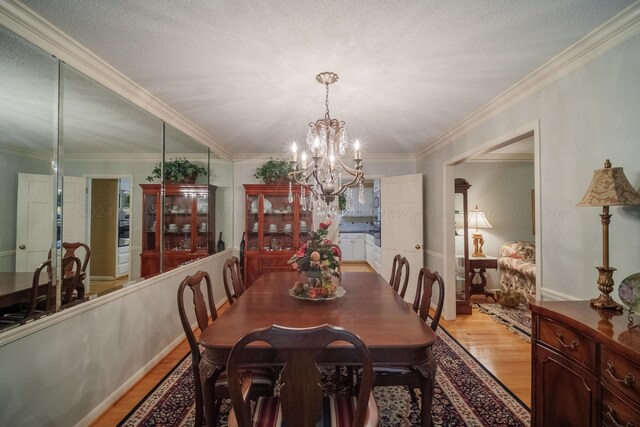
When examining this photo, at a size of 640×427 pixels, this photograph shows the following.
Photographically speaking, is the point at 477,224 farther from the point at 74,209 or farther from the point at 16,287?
the point at 16,287

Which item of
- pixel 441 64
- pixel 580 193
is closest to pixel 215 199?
pixel 441 64

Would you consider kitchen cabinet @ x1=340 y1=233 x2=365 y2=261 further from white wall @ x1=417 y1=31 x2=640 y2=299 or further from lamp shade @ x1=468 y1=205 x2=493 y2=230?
white wall @ x1=417 y1=31 x2=640 y2=299

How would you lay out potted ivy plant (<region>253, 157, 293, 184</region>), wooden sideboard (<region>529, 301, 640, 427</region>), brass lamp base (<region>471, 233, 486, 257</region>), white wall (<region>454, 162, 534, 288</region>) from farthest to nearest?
white wall (<region>454, 162, 534, 288</region>)
brass lamp base (<region>471, 233, 486, 257</region>)
potted ivy plant (<region>253, 157, 293, 184</region>)
wooden sideboard (<region>529, 301, 640, 427</region>)

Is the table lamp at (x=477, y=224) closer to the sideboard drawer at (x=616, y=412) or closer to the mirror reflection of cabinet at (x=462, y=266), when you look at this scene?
the mirror reflection of cabinet at (x=462, y=266)

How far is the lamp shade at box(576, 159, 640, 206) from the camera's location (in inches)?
52.9

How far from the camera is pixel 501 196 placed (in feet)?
16.4

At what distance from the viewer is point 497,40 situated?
66.4 inches

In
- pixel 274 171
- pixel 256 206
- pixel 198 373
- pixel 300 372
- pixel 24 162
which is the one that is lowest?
pixel 198 373

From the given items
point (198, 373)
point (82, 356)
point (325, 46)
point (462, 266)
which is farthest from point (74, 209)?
point (462, 266)

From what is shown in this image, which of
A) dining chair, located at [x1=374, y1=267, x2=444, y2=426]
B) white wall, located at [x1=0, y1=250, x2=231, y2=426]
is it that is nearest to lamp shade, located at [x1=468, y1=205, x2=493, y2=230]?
dining chair, located at [x1=374, y1=267, x2=444, y2=426]

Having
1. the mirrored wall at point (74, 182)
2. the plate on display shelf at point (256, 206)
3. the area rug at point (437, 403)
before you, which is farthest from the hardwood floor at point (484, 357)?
the plate on display shelf at point (256, 206)

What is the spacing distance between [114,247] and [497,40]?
9.68 feet

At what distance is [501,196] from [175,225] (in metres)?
5.21

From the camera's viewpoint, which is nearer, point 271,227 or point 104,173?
point 104,173
